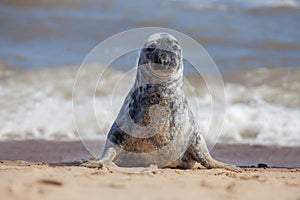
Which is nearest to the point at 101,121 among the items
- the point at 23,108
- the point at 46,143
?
the point at 46,143

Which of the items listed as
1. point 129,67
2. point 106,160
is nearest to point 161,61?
point 106,160

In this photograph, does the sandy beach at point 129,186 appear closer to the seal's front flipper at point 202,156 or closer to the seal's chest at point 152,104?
the seal's chest at point 152,104

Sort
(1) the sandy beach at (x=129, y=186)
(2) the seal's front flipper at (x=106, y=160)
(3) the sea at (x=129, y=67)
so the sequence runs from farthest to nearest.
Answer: (3) the sea at (x=129, y=67) → (2) the seal's front flipper at (x=106, y=160) → (1) the sandy beach at (x=129, y=186)

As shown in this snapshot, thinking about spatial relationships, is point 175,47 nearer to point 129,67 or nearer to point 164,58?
point 164,58

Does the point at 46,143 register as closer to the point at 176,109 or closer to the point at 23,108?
the point at 23,108

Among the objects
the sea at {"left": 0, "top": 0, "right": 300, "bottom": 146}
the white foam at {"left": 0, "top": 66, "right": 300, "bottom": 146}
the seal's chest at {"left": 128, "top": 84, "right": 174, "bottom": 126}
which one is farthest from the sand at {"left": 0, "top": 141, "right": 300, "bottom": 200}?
the white foam at {"left": 0, "top": 66, "right": 300, "bottom": 146}

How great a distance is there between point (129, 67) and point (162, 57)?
3.67m

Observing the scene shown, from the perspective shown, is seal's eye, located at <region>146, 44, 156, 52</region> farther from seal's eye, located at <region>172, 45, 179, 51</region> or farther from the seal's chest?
the seal's chest

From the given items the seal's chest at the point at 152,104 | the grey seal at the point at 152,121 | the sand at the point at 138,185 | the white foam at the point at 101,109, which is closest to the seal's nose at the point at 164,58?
the grey seal at the point at 152,121

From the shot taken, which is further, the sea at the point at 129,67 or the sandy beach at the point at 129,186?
the sea at the point at 129,67

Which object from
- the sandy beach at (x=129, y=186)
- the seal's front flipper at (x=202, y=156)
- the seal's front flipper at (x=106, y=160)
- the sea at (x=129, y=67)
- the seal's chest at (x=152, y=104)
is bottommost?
the sandy beach at (x=129, y=186)

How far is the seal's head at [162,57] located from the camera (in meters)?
6.29

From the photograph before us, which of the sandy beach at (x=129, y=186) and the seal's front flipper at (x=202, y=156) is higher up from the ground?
the seal's front flipper at (x=202, y=156)

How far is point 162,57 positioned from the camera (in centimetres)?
628
